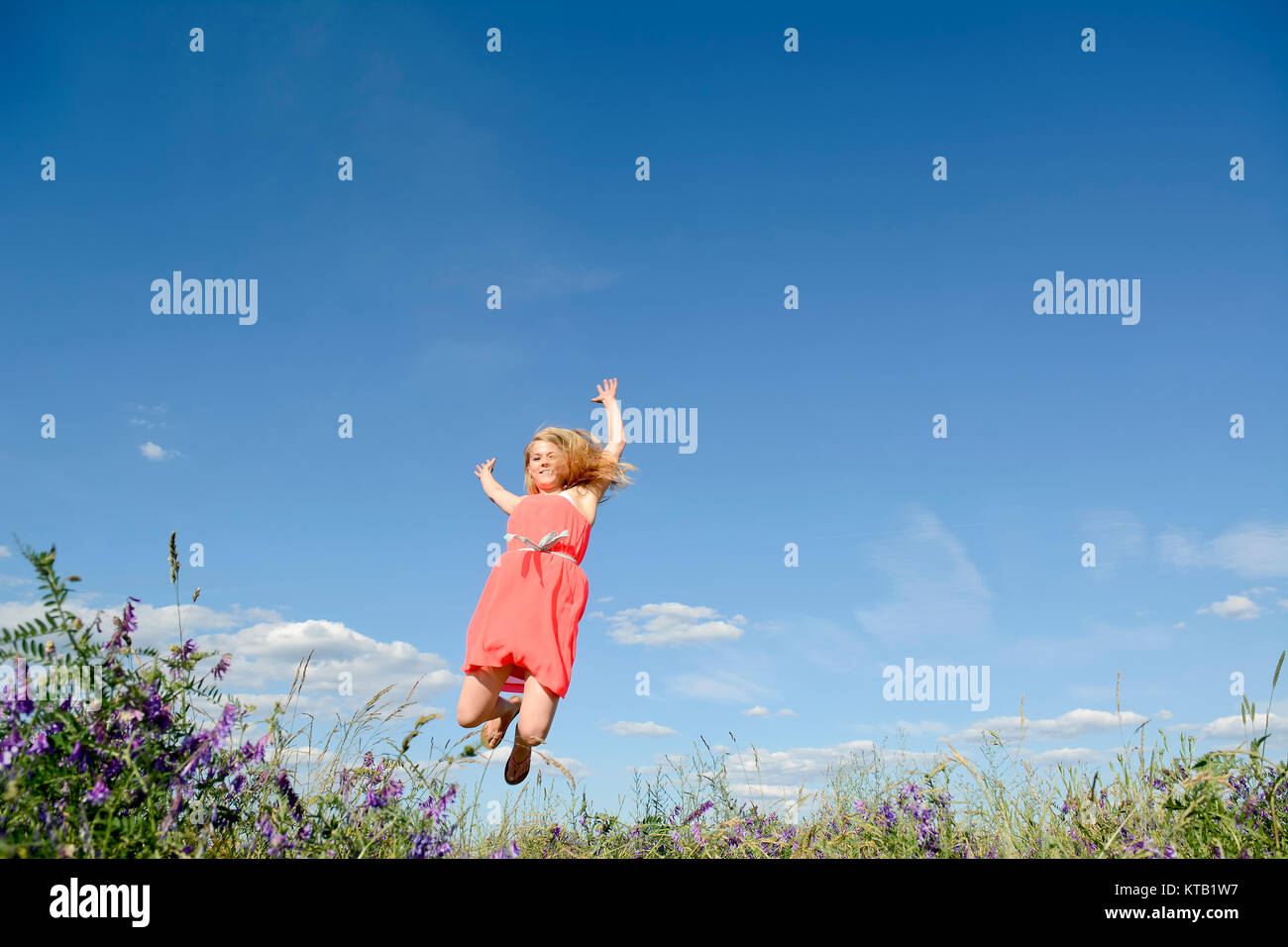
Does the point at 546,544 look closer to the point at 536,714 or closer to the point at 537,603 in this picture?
the point at 537,603

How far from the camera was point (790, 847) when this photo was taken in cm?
407

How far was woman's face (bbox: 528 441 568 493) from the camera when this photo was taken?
22.5 feet

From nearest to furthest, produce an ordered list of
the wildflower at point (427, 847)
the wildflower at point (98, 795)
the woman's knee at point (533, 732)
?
the wildflower at point (98, 795) → the wildflower at point (427, 847) → the woman's knee at point (533, 732)

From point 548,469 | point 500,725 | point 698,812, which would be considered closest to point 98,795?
point 698,812

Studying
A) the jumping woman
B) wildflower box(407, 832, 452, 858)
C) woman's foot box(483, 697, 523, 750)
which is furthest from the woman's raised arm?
wildflower box(407, 832, 452, 858)

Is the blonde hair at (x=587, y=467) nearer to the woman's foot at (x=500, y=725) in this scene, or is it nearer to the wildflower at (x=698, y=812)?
the woman's foot at (x=500, y=725)

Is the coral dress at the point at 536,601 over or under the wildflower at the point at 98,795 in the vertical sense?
over

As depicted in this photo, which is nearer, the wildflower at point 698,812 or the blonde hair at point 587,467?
the wildflower at point 698,812

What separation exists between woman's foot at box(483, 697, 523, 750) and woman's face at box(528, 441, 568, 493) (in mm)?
1815

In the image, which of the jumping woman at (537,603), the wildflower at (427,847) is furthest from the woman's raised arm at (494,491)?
the wildflower at (427,847)

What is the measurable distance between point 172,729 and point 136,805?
11.1 inches

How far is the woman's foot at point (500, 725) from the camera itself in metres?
6.00

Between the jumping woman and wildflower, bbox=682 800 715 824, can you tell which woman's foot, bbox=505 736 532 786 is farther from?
wildflower, bbox=682 800 715 824
